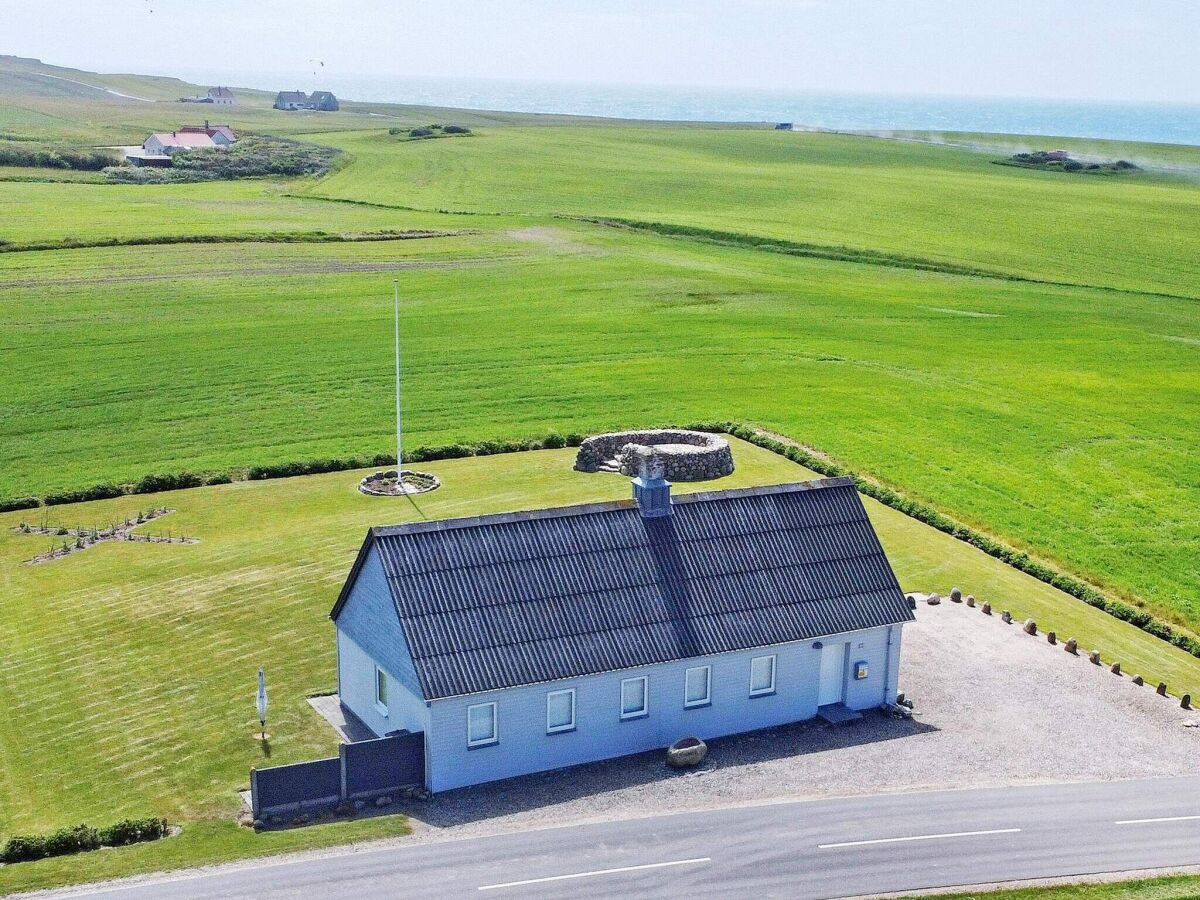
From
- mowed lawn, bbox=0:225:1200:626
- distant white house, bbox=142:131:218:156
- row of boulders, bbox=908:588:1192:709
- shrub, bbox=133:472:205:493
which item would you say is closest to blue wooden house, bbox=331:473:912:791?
row of boulders, bbox=908:588:1192:709

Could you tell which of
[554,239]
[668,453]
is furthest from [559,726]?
[554,239]

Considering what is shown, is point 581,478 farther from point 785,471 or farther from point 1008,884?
point 1008,884

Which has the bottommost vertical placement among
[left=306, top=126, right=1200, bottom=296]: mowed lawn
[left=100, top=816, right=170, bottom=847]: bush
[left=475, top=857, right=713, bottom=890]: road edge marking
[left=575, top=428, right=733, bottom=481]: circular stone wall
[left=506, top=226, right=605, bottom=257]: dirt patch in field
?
[left=100, top=816, right=170, bottom=847]: bush

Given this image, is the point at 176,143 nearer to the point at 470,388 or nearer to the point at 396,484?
the point at 470,388

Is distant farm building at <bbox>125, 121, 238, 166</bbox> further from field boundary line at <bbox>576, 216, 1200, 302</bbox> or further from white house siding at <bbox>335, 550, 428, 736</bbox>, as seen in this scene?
white house siding at <bbox>335, 550, 428, 736</bbox>

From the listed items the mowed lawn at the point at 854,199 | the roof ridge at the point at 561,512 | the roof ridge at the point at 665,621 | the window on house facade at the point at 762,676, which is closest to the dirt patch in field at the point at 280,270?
the mowed lawn at the point at 854,199
